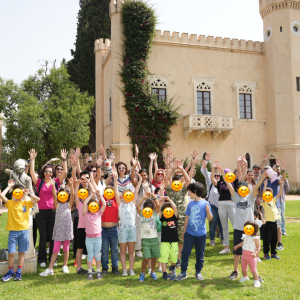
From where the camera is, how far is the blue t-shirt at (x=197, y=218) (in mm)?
4996

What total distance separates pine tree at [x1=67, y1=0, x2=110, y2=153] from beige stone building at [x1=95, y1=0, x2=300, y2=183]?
6369 millimetres

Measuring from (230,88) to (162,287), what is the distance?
17.7 metres

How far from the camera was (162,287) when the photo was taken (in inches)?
183

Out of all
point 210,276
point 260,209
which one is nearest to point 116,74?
point 260,209

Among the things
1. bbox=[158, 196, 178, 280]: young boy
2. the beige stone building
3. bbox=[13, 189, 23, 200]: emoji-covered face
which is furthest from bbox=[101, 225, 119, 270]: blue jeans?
the beige stone building

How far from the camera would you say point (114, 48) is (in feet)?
60.6

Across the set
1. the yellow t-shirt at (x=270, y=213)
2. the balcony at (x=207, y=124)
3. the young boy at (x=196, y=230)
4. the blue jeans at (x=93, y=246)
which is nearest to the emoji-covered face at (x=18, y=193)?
the blue jeans at (x=93, y=246)

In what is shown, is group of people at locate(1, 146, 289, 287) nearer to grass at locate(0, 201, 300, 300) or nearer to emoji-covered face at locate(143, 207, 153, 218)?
emoji-covered face at locate(143, 207, 153, 218)

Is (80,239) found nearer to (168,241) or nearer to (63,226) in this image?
(63,226)

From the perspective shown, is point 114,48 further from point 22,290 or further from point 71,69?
point 22,290

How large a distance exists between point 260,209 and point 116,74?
44.4 feet

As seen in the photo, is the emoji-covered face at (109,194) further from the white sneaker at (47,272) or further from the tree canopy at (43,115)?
the tree canopy at (43,115)

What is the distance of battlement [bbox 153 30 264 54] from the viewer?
19.3 meters

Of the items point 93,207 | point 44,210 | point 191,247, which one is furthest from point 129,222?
point 44,210
